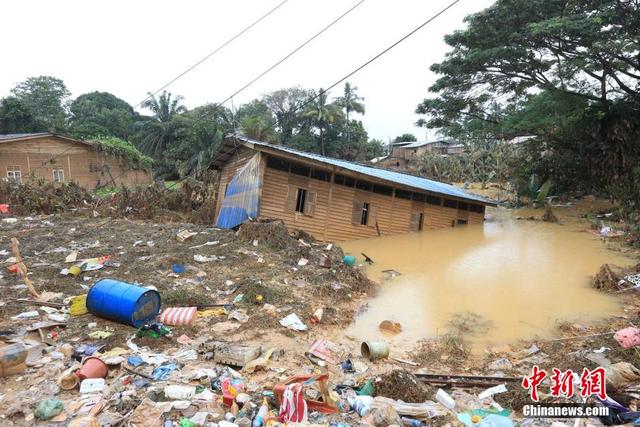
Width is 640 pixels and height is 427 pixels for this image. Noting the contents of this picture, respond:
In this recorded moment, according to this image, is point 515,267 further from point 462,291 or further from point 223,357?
point 223,357

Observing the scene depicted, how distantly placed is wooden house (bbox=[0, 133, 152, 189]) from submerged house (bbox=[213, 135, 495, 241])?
12.0 metres

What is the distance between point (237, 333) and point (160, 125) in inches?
1216

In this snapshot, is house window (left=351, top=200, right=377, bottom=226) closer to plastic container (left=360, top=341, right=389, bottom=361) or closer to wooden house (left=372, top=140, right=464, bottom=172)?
plastic container (left=360, top=341, right=389, bottom=361)

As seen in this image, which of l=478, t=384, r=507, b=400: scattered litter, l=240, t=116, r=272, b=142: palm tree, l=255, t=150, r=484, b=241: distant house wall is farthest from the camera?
l=240, t=116, r=272, b=142: palm tree

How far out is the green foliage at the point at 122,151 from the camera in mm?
23417

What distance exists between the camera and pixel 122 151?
79.9 feet

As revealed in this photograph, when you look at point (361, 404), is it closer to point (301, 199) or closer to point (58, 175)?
point (301, 199)

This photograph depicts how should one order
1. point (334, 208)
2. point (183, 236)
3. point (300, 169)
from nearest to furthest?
point (183, 236) → point (300, 169) → point (334, 208)

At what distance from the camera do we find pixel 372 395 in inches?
154

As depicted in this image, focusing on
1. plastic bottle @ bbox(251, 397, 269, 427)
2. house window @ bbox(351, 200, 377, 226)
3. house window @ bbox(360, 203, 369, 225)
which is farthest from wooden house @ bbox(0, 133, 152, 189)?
plastic bottle @ bbox(251, 397, 269, 427)

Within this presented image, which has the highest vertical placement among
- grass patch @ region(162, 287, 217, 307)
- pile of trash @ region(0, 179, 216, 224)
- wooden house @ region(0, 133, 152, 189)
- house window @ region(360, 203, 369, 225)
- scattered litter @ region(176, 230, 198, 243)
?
wooden house @ region(0, 133, 152, 189)

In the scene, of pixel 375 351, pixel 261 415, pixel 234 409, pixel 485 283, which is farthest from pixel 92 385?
pixel 485 283

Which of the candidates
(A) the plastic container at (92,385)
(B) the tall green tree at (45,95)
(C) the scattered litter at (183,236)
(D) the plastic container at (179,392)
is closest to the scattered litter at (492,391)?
(D) the plastic container at (179,392)

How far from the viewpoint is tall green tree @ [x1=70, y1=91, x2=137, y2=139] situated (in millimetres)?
32875
